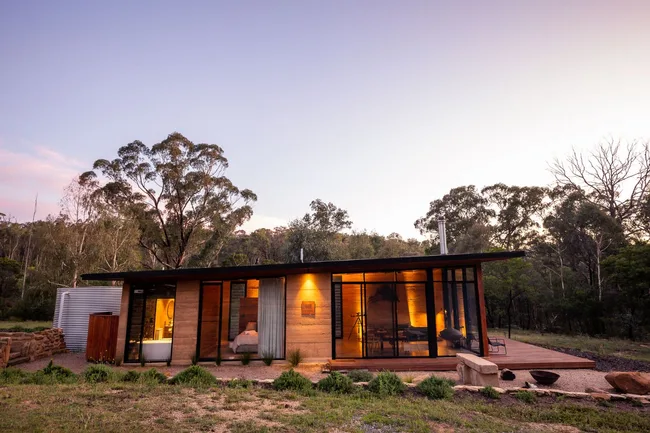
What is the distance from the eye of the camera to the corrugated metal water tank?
11.3 metres

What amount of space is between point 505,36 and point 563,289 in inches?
580

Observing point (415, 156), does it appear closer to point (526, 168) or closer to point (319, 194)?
point (526, 168)

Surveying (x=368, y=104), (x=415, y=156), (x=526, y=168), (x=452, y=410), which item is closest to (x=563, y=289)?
(x=526, y=168)

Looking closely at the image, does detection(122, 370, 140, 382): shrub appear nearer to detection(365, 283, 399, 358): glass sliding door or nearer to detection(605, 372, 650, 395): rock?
detection(365, 283, 399, 358): glass sliding door

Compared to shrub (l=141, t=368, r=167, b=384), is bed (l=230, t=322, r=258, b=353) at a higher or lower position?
higher

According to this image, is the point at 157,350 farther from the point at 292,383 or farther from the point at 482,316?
the point at 482,316

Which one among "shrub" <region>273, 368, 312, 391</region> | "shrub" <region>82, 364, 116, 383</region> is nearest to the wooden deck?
"shrub" <region>273, 368, 312, 391</region>

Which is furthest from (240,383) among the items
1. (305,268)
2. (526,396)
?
(526,396)

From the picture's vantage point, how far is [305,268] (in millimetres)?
8828

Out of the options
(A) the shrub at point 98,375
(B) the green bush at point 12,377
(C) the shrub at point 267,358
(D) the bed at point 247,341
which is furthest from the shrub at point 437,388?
(B) the green bush at point 12,377

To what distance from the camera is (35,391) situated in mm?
5621

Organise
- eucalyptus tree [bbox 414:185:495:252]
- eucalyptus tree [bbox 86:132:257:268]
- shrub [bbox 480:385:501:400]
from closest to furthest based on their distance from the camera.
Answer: shrub [bbox 480:385:501:400]
eucalyptus tree [bbox 86:132:257:268]
eucalyptus tree [bbox 414:185:495:252]

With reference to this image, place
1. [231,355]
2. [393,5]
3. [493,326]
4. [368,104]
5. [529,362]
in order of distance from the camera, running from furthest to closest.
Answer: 1. [493,326]
2. [368,104]
3. [393,5]
4. [231,355]
5. [529,362]

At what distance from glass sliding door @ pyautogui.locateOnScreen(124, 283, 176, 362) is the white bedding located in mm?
1557
